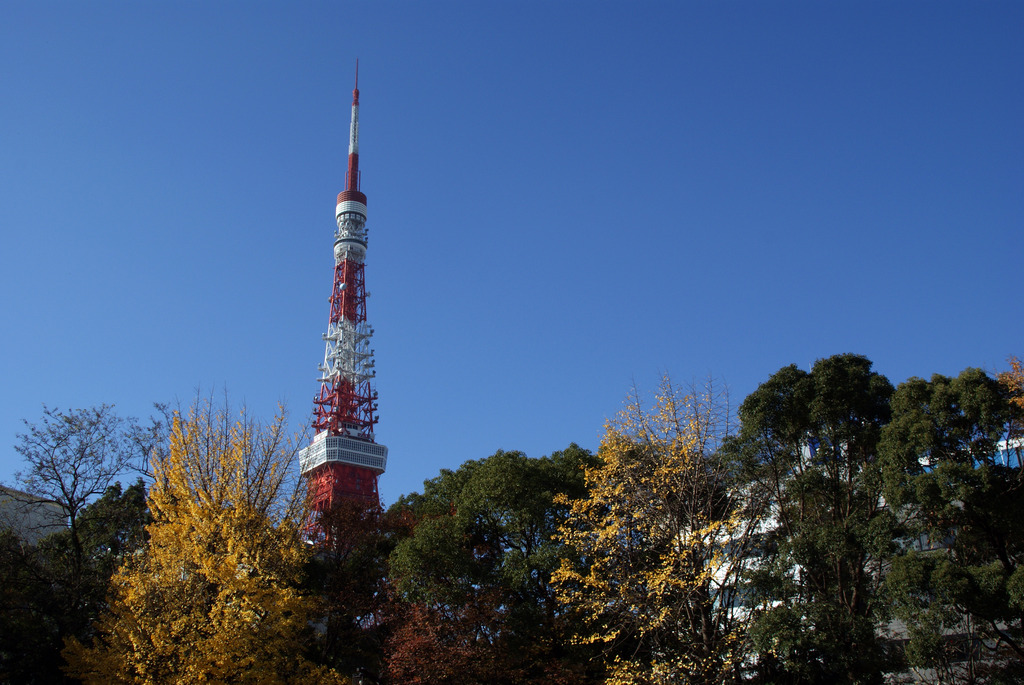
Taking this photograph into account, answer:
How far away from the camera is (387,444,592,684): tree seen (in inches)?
590

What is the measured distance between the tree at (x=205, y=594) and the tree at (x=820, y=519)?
25.0 feet

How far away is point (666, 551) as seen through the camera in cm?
1293

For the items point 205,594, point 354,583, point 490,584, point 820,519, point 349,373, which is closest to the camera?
point 205,594

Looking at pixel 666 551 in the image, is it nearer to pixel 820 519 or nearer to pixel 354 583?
pixel 820 519

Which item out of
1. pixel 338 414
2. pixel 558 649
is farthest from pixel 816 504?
pixel 338 414

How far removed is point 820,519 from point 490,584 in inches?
273

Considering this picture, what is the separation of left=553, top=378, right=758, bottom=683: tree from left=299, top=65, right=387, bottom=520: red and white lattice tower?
4355 cm

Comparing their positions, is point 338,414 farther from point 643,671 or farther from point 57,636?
point 643,671

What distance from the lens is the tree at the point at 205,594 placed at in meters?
10.6

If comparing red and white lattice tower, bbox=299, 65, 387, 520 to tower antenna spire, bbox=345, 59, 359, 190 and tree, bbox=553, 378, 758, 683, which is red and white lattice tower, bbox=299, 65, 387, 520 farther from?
tree, bbox=553, 378, 758, 683

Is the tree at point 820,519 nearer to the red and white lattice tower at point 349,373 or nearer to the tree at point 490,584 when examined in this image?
the tree at point 490,584

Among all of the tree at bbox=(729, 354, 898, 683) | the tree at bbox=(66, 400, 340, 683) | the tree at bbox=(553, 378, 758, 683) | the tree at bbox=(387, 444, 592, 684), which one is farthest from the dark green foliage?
the tree at bbox=(729, 354, 898, 683)

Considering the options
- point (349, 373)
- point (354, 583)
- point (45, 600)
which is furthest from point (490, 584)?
point (349, 373)

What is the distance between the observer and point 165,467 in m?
12.4
